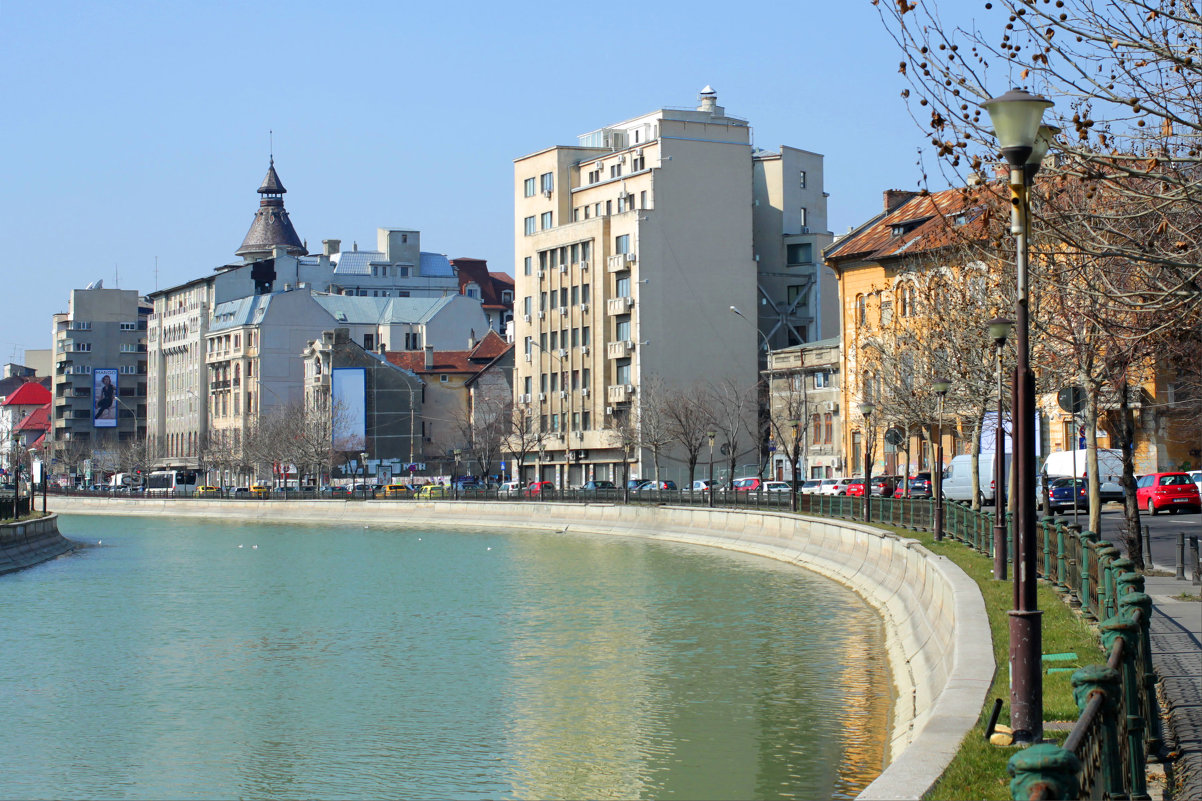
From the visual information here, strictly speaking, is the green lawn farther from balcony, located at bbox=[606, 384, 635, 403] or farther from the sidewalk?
balcony, located at bbox=[606, 384, 635, 403]

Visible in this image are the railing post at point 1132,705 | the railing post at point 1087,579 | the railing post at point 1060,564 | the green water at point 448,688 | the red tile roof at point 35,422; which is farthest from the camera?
the red tile roof at point 35,422

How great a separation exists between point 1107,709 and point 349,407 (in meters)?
125

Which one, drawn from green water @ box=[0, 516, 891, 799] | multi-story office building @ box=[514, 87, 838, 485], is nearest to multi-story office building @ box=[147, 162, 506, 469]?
multi-story office building @ box=[514, 87, 838, 485]

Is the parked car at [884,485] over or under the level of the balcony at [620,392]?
under

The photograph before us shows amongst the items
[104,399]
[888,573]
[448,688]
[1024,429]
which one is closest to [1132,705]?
[1024,429]

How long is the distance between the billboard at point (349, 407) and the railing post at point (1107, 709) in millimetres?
122123

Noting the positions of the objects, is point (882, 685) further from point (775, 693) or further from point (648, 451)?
point (648, 451)

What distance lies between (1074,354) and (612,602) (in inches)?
514

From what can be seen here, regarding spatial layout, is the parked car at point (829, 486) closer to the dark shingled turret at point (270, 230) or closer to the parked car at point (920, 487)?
the parked car at point (920, 487)

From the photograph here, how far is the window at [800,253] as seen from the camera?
344 ft

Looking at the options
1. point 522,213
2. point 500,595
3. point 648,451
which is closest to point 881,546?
point 500,595

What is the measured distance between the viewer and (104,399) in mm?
179250

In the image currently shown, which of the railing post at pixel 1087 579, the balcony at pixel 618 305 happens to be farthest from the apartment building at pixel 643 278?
the railing post at pixel 1087 579

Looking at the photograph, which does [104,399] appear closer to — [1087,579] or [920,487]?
[920,487]
